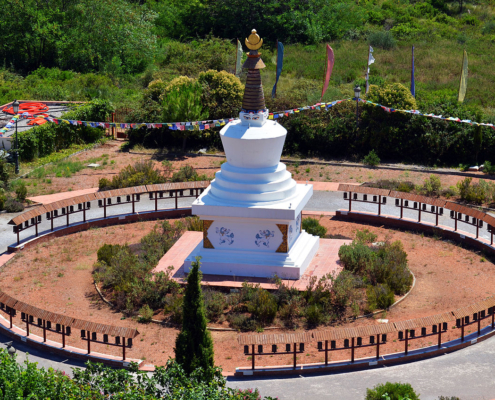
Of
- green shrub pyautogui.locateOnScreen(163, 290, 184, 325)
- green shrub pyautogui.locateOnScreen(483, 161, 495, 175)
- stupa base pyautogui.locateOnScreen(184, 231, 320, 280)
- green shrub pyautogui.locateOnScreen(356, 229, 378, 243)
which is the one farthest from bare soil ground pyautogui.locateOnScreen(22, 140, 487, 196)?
green shrub pyautogui.locateOnScreen(163, 290, 184, 325)

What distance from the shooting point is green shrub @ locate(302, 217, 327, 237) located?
73.1 feet

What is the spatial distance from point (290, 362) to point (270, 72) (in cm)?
2682

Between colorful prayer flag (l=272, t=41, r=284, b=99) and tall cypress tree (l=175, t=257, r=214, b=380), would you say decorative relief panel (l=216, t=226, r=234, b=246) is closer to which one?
tall cypress tree (l=175, t=257, r=214, b=380)

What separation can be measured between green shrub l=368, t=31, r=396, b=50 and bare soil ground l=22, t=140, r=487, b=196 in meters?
18.1

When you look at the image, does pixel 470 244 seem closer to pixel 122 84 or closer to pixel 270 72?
pixel 270 72

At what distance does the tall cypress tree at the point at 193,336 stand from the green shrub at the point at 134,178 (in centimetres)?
1288

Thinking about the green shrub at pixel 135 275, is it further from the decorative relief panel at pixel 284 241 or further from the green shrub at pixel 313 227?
the green shrub at pixel 313 227

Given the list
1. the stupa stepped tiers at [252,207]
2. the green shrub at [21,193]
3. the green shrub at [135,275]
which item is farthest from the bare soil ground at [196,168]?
the stupa stepped tiers at [252,207]

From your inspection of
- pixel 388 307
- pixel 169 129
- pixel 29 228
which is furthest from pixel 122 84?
pixel 388 307

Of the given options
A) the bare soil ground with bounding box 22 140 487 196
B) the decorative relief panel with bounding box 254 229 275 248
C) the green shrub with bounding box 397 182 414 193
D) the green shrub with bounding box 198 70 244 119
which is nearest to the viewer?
the decorative relief panel with bounding box 254 229 275 248

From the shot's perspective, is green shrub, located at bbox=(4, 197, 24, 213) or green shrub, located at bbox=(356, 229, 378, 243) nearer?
green shrub, located at bbox=(356, 229, 378, 243)

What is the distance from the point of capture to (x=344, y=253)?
19.6 m

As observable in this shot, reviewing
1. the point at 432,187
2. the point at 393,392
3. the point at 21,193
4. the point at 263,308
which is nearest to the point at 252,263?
the point at 263,308

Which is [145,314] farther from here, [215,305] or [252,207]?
[252,207]
